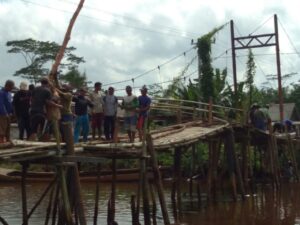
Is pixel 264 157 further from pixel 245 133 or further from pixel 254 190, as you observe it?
pixel 245 133

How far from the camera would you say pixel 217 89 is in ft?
101

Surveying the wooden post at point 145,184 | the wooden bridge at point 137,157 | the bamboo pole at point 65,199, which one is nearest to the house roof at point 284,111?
the wooden bridge at point 137,157

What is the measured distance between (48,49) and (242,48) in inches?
680

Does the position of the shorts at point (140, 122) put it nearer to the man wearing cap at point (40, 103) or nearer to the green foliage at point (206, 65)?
the man wearing cap at point (40, 103)

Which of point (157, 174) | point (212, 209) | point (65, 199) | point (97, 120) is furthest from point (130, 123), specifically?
point (65, 199)

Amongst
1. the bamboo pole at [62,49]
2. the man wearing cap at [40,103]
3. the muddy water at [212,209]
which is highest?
the bamboo pole at [62,49]

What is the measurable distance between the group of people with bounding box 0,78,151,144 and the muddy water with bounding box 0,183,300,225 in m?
2.69

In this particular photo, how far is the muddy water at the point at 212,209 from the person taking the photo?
53.8 feet

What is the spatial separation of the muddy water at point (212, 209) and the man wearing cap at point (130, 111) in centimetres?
245

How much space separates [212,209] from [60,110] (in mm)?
8087

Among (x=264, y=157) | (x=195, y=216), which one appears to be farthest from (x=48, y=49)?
(x=195, y=216)

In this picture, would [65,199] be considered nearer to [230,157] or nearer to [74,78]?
[230,157]

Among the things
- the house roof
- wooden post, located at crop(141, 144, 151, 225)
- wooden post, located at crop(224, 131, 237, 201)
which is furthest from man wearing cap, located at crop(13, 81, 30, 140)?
the house roof

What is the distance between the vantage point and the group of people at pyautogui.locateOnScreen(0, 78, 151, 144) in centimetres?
1170
